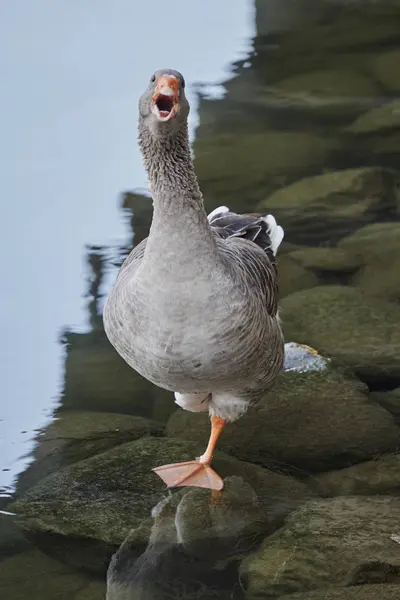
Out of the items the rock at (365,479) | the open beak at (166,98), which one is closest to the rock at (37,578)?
the rock at (365,479)

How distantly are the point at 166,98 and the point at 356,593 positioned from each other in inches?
80.8

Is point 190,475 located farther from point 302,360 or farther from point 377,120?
point 377,120

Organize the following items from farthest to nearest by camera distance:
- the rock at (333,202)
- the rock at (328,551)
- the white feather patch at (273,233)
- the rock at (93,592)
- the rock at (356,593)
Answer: the rock at (333,202) < the white feather patch at (273,233) < the rock at (93,592) < the rock at (328,551) < the rock at (356,593)

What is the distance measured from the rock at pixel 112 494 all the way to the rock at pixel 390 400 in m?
0.84

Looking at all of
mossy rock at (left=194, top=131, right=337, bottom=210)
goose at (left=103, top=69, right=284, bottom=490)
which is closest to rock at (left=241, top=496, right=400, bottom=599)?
goose at (left=103, top=69, right=284, bottom=490)

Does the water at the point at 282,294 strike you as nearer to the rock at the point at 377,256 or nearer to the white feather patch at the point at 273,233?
the rock at the point at 377,256

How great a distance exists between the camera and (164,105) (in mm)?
3672

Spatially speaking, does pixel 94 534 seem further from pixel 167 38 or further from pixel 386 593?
pixel 167 38

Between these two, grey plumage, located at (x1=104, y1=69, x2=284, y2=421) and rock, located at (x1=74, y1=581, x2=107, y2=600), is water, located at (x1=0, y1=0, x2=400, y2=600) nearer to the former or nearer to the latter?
rock, located at (x1=74, y1=581, x2=107, y2=600)

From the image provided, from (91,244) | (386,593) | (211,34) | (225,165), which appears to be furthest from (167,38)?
(386,593)

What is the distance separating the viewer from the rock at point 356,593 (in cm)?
373

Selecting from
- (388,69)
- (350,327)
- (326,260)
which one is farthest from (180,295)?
(388,69)

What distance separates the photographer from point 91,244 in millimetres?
7258

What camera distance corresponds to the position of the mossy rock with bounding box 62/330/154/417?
552cm
